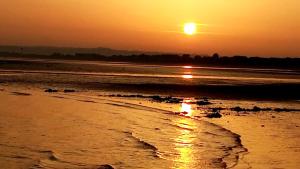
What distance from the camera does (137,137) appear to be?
18.0 meters

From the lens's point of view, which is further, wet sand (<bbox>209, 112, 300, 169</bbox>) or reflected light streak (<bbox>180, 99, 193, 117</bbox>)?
reflected light streak (<bbox>180, 99, 193, 117</bbox>)

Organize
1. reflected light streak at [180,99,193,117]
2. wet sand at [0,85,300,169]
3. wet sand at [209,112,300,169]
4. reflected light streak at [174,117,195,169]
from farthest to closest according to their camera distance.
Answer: reflected light streak at [180,99,193,117], wet sand at [209,112,300,169], wet sand at [0,85,300,169], reflected light streak at [174,117,195,169]

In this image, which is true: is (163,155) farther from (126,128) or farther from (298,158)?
(126,128)

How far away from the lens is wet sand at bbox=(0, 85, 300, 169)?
13945mm

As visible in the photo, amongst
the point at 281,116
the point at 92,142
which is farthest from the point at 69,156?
the point at 281,116

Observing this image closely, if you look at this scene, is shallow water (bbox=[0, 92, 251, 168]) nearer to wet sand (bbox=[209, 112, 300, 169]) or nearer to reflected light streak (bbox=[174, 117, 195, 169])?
reflected light streak (bbox=[174, 117, 195, 169])

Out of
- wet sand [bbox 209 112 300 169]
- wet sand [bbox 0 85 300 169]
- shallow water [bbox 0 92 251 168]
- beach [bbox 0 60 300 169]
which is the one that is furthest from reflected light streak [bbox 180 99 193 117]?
wet sand [bbox 209 112 300 169]

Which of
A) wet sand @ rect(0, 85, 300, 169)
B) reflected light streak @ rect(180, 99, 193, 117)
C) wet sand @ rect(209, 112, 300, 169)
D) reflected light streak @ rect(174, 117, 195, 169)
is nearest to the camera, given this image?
reflected light streak @ rect(174, 117, 195, 169)

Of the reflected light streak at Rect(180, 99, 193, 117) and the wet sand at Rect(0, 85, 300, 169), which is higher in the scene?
the reflected light streak at Rect(180, 99, 193, 117)

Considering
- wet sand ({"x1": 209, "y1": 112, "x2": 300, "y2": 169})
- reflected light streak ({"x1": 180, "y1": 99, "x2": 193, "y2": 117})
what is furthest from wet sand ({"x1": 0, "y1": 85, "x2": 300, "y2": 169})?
reflected light streak ({"x1": 180, "y1": 99, "x2": 193, "y2": 117})

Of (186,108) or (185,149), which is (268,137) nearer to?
(185,149)

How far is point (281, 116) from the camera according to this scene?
26.0m

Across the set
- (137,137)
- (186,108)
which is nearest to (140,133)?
(137,137)

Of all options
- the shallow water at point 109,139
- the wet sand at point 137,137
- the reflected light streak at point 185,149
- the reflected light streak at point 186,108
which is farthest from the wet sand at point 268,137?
the reflected light streak at point 186,108
